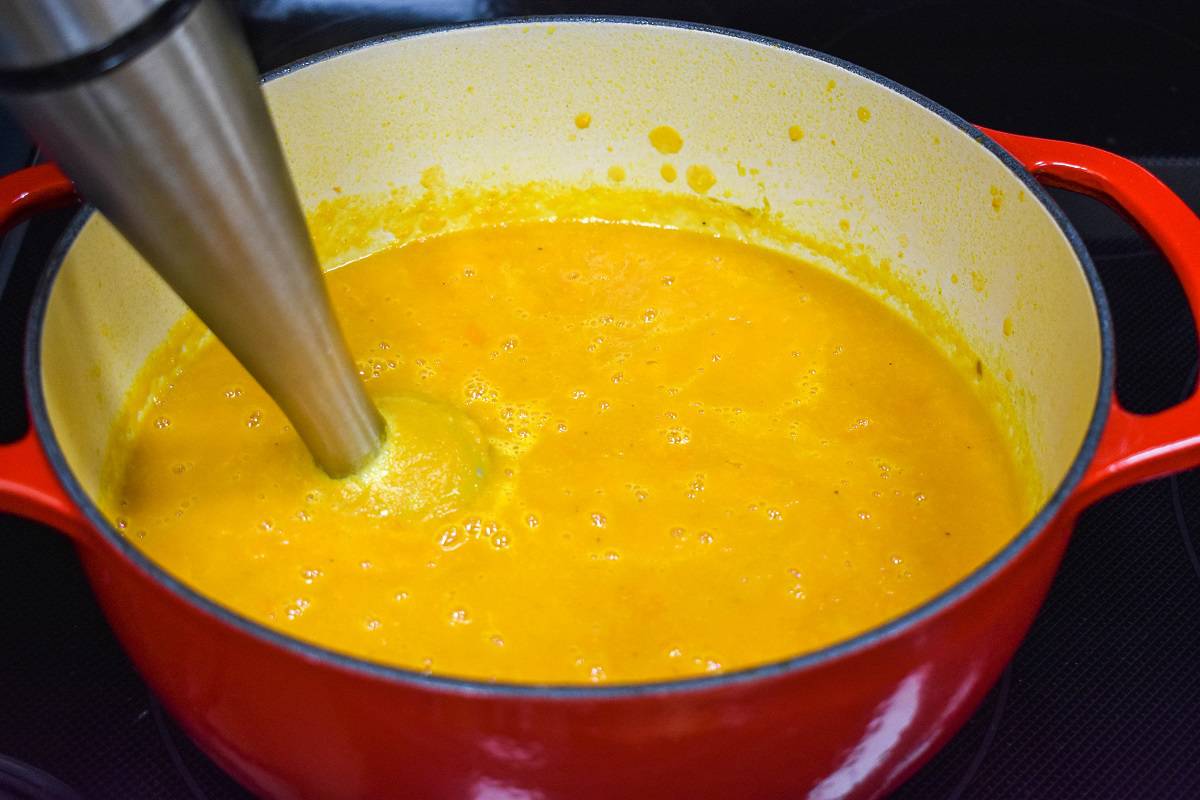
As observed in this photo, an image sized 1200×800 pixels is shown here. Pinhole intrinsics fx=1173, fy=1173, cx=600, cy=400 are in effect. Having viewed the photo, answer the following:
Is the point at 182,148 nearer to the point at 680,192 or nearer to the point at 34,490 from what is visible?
the point at 34,490

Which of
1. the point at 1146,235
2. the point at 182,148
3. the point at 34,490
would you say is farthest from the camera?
the point at 1146,235

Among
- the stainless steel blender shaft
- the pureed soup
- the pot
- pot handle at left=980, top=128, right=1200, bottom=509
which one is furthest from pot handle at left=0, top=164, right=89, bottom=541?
pot handle at left=980, top=128, right=1200, bottom=509

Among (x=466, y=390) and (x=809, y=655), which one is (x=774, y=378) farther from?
(x=809, y=655)

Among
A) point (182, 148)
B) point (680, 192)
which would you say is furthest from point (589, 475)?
point (182, 148)

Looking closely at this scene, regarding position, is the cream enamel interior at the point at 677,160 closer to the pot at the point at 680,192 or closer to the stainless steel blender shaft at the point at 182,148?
the pot at the point at 680,192

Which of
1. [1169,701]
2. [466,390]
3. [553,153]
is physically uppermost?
[553,153]

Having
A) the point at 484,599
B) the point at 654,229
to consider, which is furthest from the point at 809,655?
the point at 654,229
